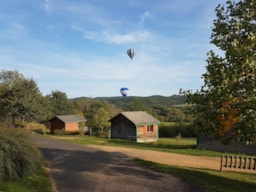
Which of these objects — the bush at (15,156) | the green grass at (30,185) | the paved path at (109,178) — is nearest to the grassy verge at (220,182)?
the paved path at (109,178)

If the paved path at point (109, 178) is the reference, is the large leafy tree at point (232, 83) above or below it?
above

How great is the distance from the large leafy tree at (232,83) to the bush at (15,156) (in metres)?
7.81

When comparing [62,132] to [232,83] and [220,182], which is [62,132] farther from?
[232,83]

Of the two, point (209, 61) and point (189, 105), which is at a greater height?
point (209, 61)

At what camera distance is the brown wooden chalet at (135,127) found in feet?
147

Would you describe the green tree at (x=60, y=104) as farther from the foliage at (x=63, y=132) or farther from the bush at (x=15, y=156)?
the bush at (x=15, y=156)

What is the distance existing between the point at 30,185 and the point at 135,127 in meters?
33.4

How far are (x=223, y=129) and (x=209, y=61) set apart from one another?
3.19 metres

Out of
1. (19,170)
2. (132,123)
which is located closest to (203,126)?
(19,170)

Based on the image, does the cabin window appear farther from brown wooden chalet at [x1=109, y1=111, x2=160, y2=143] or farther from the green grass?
the green grass

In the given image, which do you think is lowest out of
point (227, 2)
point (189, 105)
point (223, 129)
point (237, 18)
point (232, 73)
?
point (223, 129)

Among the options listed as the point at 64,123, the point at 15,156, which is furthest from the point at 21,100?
the point at 15,156

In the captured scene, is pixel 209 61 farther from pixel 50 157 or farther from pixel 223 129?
pixel 50 157

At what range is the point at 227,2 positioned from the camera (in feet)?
43.1
